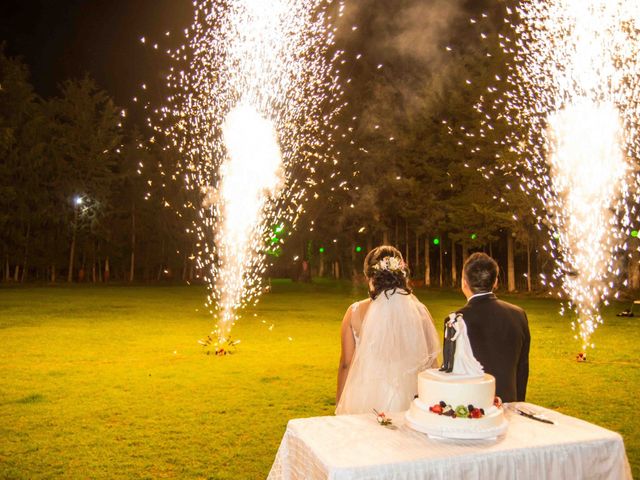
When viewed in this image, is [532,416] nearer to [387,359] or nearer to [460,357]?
[460,357]

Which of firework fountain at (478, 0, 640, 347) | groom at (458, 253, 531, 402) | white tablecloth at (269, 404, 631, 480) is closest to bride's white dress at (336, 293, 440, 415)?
groom at (458, 253, 531, 402)

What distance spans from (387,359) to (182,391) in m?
6.03

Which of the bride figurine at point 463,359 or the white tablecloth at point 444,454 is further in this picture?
the bride figurine at point 463,359

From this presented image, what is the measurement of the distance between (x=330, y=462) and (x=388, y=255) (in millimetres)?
2607

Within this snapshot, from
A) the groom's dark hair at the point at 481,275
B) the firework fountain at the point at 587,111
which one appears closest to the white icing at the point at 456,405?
the groom's dark hair at the point at 481,275

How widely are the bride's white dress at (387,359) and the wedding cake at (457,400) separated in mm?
1502

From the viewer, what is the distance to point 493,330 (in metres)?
4.98

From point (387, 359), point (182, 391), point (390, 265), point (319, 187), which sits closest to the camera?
point (387, 359)

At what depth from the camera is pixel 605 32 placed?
49.1 ft

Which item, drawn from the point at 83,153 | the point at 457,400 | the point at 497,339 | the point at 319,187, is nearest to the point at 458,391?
the point at 457,400

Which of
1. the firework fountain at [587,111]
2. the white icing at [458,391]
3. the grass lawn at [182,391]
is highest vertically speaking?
the firework fountain at [587,111]

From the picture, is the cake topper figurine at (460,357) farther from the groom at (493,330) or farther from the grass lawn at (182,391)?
the grass lawn at (182,391)

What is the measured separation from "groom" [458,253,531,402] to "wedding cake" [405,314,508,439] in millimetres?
1054

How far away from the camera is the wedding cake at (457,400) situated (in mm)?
3621
